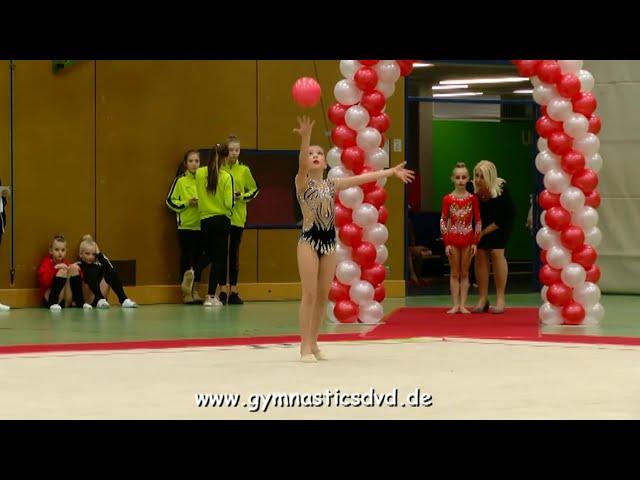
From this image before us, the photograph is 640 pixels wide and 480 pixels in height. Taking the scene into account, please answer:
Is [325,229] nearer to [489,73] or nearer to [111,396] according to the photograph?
[111,396]

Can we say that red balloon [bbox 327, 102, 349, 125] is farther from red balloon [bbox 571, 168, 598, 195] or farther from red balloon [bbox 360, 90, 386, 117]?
red balloon [bbox 571, 168, 598, 195]

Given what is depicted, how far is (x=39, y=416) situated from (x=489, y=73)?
15.2 meters

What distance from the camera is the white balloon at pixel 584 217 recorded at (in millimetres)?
12164

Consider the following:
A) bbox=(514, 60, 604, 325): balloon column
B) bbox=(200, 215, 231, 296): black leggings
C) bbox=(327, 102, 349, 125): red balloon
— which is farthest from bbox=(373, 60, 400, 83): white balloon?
bbox=(200, 215, 231, 296): black leggings

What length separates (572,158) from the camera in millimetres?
12078

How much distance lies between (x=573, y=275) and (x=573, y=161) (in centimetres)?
112

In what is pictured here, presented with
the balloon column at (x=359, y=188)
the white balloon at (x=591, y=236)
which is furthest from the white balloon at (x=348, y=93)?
the white balloon at (x=591, y=236)

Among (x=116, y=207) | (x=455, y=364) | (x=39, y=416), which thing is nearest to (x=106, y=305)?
(x=116, y=207)

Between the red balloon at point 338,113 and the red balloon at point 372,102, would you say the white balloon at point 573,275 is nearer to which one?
the red balloon at point 372,102

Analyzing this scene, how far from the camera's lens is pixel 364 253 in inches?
488

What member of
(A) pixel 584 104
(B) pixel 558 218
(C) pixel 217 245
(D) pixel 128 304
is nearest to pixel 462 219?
(B) pixel 558 218

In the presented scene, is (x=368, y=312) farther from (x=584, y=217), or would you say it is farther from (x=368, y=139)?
(x=584, y=217)

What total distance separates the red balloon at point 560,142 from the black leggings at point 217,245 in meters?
4.61

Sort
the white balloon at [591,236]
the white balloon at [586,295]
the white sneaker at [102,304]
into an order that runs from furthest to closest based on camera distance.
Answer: the white sneaker at [102,304]
the white balloon at [591,236]
the white balloon at [586,295]
